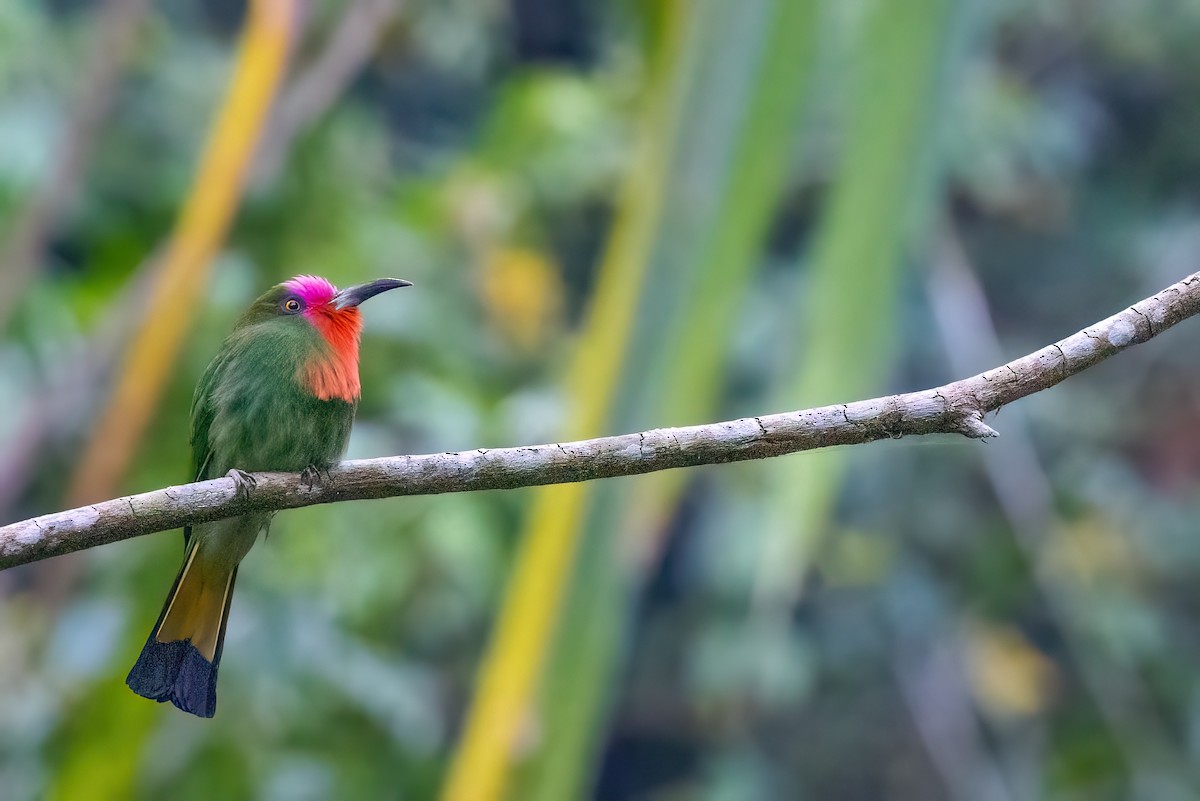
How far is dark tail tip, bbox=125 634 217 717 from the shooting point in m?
0.86

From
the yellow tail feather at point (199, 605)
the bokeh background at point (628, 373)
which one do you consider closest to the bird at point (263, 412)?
the yellow tail feather at point (199, 605)

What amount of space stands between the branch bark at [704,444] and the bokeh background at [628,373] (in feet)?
0.91

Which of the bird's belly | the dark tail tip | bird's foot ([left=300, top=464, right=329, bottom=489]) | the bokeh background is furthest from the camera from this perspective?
the bokeh background

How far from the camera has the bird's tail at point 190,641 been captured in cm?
87

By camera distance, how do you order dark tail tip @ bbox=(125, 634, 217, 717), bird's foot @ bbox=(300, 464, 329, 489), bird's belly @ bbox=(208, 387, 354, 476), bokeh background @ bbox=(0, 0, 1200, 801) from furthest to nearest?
bokeh background @ bbox=(0, 0, 1200, 801), bird's belly @ bbox=(208, 387, 354, 476), bird's foot @ bbox=(300, 464, 329, 489), dark tail tip @ bbox=(125, 634, 217, 717)

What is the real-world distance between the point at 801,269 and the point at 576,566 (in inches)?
140

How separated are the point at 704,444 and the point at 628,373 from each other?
11.1 inches

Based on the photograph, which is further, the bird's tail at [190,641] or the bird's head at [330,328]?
the bird's head at [330,328]

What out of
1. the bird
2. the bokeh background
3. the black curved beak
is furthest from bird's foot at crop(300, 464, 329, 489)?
the bokeh background

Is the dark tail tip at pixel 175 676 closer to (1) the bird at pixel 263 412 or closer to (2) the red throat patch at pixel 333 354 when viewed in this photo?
(1) the bird at pixel 263 412

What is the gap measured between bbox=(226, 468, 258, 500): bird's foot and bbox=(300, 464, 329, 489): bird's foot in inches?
1.5

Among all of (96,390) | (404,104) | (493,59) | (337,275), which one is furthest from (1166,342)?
(96,390)

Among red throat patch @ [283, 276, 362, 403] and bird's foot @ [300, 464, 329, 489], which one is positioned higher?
red throat patch @ [283, 276, 362, 403]

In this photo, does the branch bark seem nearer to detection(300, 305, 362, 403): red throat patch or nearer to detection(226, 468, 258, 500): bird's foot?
detection(226, 468, 258, 500): bird's foot
